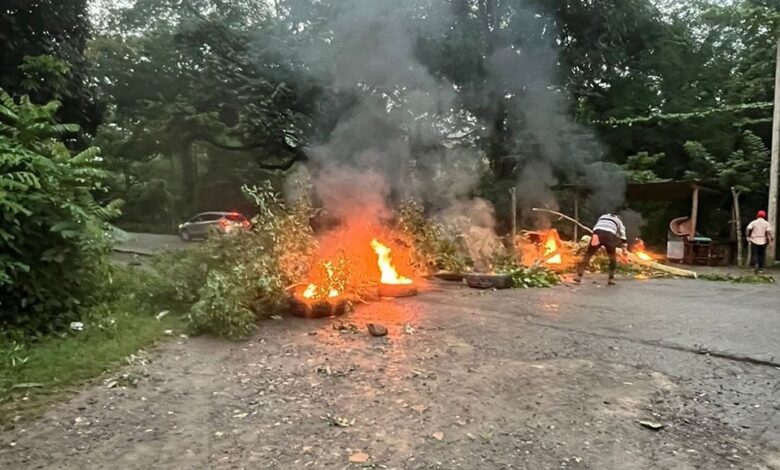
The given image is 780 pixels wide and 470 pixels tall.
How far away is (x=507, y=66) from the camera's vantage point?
15773mm

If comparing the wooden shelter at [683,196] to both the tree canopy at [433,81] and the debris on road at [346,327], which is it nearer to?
the tree canopy at [433,81]

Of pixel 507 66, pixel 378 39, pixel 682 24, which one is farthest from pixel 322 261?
pixel 682 24

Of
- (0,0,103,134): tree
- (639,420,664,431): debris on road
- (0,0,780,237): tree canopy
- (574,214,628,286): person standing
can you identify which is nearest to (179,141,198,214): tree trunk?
(0,0,780,237): tree canopy

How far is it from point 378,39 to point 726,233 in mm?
13861

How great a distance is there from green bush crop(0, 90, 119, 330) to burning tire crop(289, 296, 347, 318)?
2.36 metres

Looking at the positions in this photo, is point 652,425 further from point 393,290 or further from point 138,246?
point 138,246

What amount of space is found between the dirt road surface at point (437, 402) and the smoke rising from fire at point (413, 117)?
4524mm

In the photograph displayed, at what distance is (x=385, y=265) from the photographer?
398 inches

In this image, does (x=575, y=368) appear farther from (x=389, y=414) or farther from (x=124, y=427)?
(x=124, y=427)

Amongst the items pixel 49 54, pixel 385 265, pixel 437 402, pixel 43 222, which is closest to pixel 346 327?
pixel 437 402

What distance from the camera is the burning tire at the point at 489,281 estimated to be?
10820 mm

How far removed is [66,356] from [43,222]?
1468 mm

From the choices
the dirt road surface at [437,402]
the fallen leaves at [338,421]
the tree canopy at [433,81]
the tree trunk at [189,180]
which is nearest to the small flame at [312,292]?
the dirt road surface at [437,402]

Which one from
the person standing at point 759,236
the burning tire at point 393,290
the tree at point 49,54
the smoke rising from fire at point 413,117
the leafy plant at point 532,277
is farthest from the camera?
the person standing at point 759,236
